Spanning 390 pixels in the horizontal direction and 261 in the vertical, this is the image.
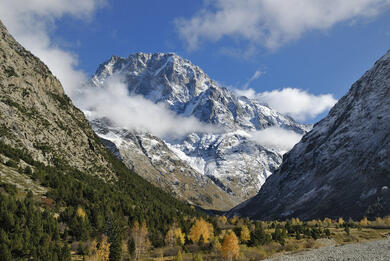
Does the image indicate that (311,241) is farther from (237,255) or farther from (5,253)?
(5,253)

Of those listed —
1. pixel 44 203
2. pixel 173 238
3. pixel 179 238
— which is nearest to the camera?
pixel 44 203

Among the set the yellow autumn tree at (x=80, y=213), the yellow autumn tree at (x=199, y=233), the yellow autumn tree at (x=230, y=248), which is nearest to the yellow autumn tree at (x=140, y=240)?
the yellow autumn tree at (x=80, y=213)

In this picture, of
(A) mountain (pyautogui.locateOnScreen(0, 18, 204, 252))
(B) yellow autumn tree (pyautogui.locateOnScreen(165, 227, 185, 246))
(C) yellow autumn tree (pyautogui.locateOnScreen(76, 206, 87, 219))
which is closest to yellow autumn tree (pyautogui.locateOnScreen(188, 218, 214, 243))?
(B) yellow autumn tree (pyautogui.locateOnScreen(165, 227, 185, 246))

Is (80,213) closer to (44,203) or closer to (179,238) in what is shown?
(44,203)

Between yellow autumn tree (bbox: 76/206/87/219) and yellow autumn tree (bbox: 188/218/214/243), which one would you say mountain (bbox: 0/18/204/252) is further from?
yellow autumn tree (bbox: 188/218/214/243)

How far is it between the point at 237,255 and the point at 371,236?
73637mm

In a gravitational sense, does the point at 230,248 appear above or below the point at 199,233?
below

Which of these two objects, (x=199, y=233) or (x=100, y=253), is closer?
(x=100, y=253)

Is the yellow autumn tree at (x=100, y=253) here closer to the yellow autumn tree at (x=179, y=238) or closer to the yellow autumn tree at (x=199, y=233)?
the yellow autumn tree at (x=179, y=238)

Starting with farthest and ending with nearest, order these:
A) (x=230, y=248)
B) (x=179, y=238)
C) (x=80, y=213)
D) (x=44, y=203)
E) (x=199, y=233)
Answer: (x=199, y=233) < (x=179, y=238) < (x=44, y=203) < (x=80, y=213) < (x=230, y=248)

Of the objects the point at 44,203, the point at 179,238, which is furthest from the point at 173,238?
the point at 44,203

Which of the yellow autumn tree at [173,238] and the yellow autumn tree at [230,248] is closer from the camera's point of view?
the yellow autumn tree at [230,248]

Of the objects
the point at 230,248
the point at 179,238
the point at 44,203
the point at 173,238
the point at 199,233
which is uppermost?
the point at 44,203

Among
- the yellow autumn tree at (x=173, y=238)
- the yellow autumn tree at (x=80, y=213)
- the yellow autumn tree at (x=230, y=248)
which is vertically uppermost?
the yellow autumn tree at (x=80, y=213)
